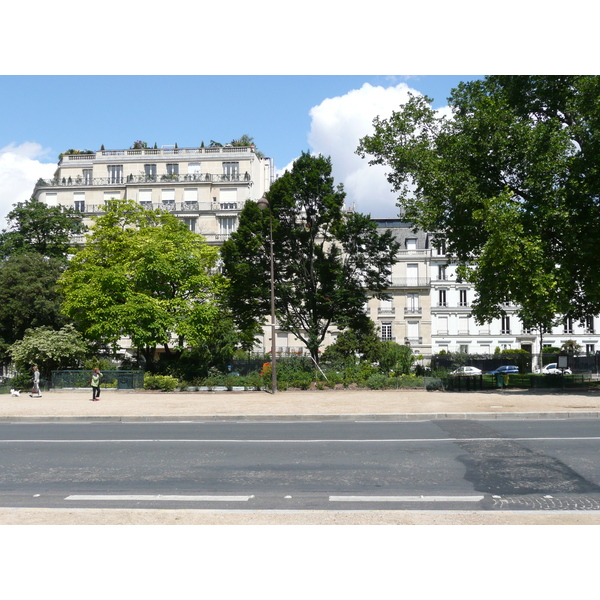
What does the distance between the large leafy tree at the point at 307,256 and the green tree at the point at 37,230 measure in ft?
62.1

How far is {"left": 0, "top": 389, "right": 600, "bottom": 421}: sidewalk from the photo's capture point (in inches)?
677

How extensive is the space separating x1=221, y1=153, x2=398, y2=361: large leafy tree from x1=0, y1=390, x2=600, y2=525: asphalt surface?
8319mm

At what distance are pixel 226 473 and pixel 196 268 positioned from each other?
25354 mm

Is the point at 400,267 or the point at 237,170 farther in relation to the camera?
the point at 400,267

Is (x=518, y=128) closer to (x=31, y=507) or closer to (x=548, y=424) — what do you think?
(x=548, y=424)

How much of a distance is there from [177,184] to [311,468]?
2196 inches

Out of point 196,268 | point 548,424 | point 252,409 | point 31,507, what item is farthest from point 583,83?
point 31,507

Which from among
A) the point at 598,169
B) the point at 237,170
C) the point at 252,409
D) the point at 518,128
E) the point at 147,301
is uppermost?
the point at 237,170

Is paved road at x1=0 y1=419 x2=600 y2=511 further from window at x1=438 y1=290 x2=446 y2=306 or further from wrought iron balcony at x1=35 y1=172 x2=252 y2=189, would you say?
window at x1=438 y1=290 x2=446 y2=306

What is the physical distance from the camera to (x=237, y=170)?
6262 cm

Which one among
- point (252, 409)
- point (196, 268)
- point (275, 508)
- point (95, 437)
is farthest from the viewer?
point (196, 268)

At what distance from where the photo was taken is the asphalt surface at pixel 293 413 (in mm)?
6730

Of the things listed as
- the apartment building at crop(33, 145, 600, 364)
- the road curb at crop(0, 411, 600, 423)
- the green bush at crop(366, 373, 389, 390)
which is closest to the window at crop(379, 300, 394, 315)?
the apartment building at crop(33, 145, 600, 364)

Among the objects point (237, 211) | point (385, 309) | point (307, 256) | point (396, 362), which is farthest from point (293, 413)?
point (385, 309)
